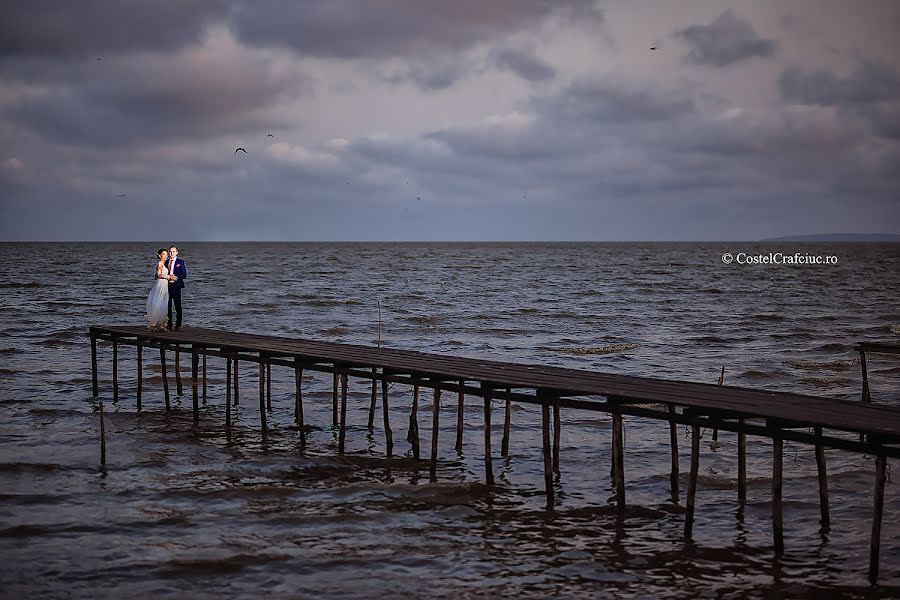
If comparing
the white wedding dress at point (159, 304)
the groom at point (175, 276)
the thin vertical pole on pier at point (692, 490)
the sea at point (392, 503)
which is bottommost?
the sea at point (392, 503)

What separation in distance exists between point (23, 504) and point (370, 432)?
260 inches

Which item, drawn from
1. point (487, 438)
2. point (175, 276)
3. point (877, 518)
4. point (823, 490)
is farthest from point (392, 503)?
point (175, 276)

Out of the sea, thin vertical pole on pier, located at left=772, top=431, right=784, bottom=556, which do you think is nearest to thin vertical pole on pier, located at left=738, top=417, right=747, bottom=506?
the sea

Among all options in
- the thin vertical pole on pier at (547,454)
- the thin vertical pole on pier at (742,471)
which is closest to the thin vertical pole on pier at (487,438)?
the thin vertical pole on pier at (547,454)

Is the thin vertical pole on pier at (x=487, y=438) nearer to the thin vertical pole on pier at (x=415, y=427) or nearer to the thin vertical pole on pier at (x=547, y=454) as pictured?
the thin vertical pole on pier at (x=547, y=454)

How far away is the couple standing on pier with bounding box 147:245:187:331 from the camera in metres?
19.9

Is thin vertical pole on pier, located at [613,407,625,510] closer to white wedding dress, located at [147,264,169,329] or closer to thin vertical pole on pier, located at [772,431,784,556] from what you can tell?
thin vertical pole on pier, located at [772,431,784,556]

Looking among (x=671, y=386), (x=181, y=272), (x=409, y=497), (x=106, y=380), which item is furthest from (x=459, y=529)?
(x=106, y=380)

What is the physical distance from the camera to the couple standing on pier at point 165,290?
19938 millimetres

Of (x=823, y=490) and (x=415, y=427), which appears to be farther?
(x=415, y=427)

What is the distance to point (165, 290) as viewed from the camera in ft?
66.2

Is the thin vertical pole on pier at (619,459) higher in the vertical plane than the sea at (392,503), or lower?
higher

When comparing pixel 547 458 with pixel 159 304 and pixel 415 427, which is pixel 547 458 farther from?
pixel 159 304

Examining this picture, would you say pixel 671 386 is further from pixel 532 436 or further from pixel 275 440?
pixel 275 440
